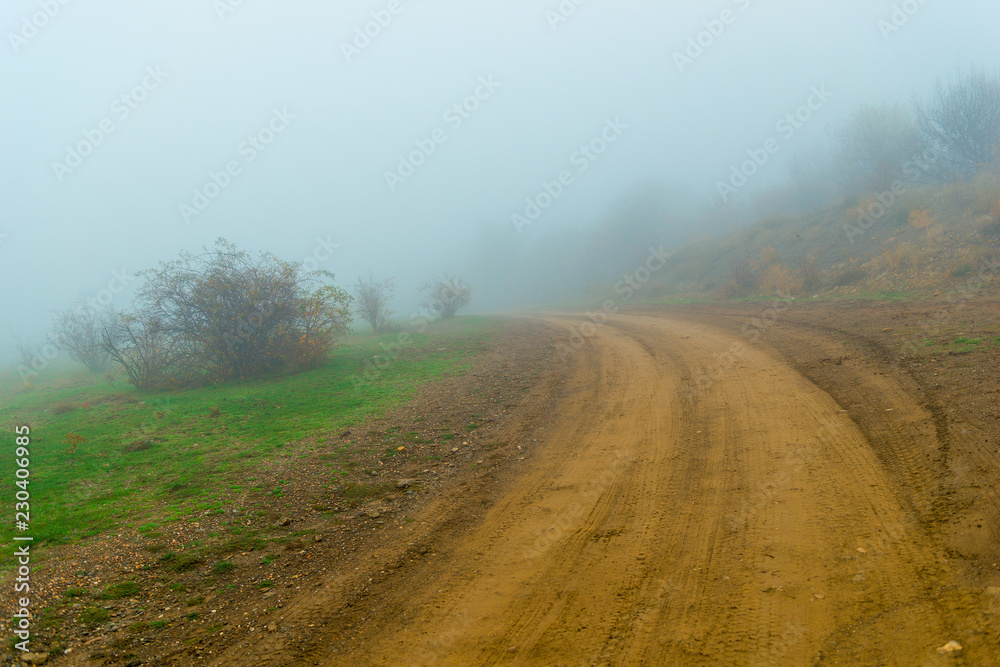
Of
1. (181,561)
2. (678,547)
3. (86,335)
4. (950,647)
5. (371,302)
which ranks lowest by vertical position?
(950,647)

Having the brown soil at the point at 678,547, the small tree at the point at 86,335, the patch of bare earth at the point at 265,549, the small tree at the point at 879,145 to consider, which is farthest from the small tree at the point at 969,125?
the small tree at the point at 86,335

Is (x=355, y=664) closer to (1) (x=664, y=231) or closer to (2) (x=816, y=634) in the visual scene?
(2) (x=816, y=634)

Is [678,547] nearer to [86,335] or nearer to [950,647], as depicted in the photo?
[950,647]

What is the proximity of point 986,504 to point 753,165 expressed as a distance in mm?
79539

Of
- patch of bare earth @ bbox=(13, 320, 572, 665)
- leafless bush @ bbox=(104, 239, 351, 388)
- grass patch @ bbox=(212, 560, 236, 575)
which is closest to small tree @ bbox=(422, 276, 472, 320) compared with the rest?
leafless bush @ bbox=(104, 239, 351, 388)

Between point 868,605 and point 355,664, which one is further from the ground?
point 355,664

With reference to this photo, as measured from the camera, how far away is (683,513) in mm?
4906

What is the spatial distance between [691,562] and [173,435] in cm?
1010

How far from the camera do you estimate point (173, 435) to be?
995 centimetres

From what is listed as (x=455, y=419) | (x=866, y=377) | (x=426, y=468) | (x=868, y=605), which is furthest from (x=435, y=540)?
(x=866, y=377)

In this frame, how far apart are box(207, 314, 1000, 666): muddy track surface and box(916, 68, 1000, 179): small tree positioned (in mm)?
30948

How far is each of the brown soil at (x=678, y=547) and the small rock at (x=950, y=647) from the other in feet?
0.05

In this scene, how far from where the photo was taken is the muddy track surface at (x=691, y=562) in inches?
126

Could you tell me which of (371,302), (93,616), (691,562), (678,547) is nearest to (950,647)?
(691,562)
